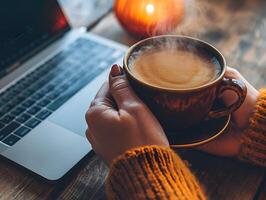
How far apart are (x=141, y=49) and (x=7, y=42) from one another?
356 mm

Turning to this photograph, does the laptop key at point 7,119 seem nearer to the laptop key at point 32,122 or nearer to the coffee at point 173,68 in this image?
the laptop key at point 32,122

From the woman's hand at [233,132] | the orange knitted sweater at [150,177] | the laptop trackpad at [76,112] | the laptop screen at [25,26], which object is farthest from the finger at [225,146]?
the laptop screen at [25,26]

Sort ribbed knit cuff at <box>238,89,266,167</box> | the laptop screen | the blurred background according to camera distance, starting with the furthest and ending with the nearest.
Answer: the blurred background
the laptop screen
ribbed knit cuff at <box>238,89,266,167</box>

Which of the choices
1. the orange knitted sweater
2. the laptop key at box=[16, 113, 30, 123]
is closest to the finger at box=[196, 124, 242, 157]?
→ the orange knitted sweater

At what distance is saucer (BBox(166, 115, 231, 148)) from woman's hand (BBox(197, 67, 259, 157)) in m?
0.05

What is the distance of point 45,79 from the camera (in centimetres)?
85

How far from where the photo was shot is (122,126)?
0.58m

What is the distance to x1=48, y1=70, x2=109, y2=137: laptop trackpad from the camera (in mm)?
721

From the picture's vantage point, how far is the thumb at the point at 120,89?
594 millimetres

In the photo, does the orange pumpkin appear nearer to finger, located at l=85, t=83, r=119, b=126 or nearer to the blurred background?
the blurred background

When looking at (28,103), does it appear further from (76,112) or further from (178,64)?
(178,64)

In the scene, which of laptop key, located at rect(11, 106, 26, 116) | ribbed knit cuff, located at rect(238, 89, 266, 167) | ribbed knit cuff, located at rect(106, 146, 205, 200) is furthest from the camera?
laptop key, located at rect(11, 106, 26, 116)

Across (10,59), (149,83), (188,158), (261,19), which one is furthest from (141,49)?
(261,19)

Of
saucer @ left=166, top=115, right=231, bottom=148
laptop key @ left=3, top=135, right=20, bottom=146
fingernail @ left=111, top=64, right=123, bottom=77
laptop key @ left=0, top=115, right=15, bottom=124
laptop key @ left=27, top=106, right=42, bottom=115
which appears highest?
fingernail @ left=111, top=64, right=123, bottom=77
